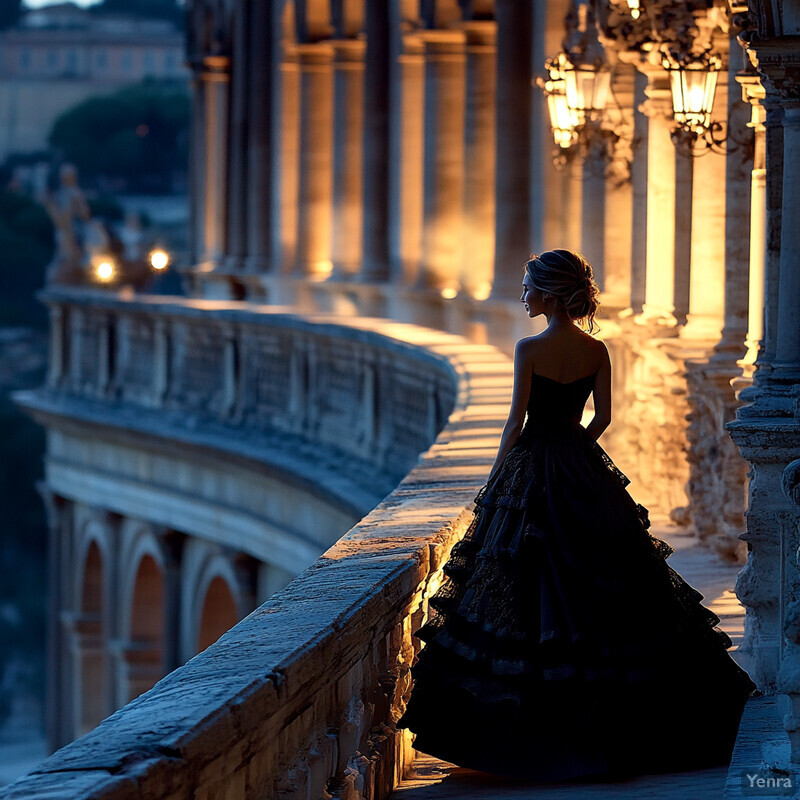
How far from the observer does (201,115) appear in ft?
118

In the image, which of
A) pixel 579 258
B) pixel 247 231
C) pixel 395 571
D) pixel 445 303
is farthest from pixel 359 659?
pixel 247 231

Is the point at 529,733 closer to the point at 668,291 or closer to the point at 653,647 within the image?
the point at 653,647

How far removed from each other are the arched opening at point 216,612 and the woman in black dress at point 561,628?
18618 mm

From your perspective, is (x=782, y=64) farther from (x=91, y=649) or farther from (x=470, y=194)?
(x=91, y=649)

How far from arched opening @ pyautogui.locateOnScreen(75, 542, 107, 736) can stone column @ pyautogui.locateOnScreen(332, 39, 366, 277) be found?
213 inches

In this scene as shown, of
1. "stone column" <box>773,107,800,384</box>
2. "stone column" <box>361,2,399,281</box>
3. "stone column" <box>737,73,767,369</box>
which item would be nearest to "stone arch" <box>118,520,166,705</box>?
"stone column" <box>361,2,399,281</box>

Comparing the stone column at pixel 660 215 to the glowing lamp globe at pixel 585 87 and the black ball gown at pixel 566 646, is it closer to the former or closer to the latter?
the glowing lamp globe at pixel 585 87

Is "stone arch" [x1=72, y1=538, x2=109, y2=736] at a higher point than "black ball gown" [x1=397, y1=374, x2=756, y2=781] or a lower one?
lower

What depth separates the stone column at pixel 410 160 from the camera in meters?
24.3

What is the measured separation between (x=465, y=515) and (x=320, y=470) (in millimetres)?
Answer: 11731

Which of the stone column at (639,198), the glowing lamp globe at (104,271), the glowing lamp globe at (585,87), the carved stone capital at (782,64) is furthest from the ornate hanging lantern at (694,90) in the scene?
the glowing lamp globe at (104,271)

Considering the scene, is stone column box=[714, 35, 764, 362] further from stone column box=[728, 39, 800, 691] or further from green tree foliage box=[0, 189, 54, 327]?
green tree foliage box=[0, 189, 54, 327]

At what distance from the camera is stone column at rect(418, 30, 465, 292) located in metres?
23.3

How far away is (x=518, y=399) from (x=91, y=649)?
A: 24.8 metres
